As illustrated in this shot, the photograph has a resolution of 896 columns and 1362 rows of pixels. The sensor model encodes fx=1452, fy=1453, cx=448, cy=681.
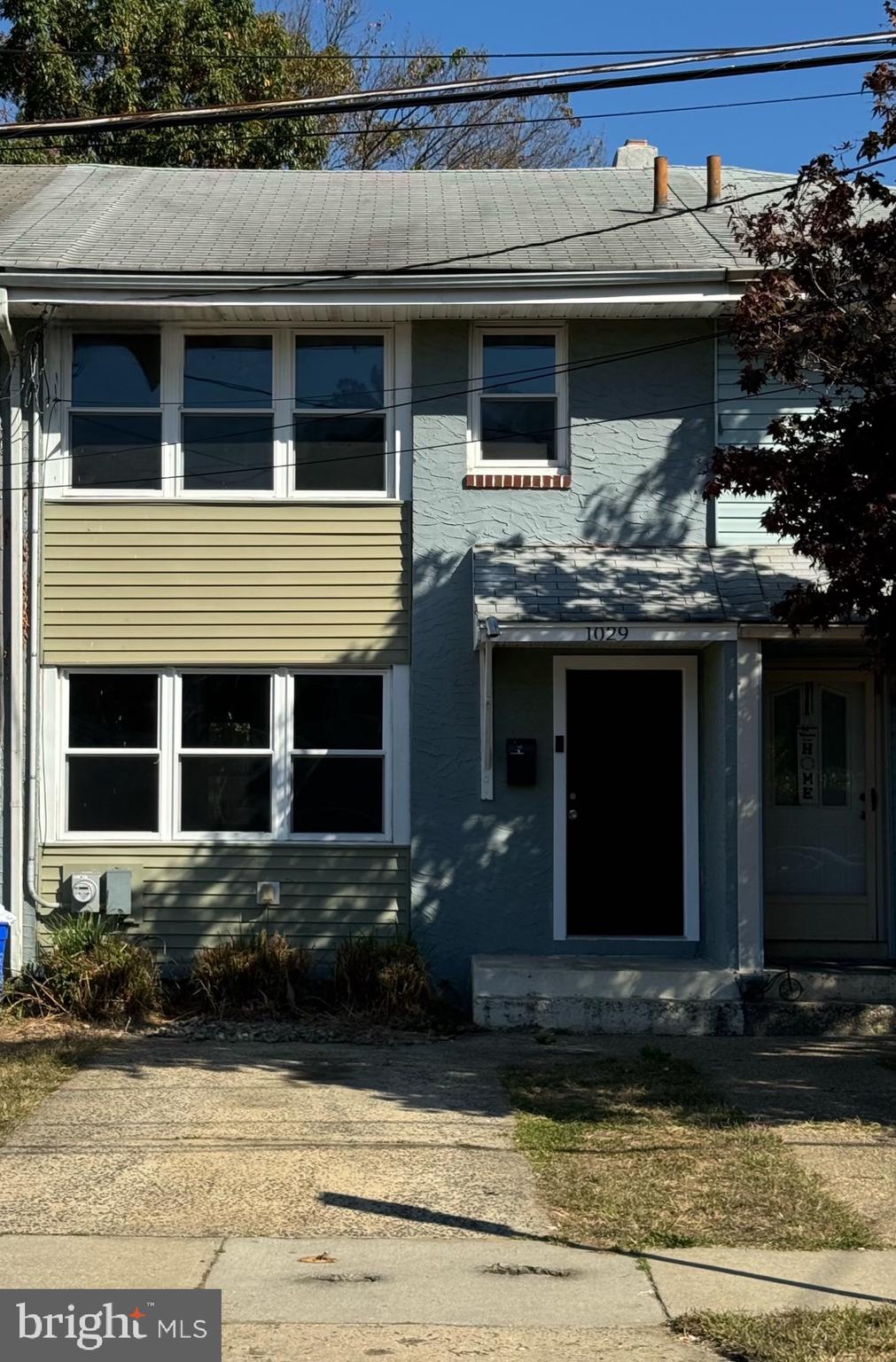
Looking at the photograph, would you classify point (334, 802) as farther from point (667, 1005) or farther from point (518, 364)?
point (518, 364)

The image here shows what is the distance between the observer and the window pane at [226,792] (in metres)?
11.9

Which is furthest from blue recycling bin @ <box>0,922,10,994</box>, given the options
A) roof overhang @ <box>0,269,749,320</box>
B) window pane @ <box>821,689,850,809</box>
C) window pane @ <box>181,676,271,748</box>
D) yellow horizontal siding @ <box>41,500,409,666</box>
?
window pane @ <box>821,689,850,809</box>

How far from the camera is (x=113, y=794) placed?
11.9 m

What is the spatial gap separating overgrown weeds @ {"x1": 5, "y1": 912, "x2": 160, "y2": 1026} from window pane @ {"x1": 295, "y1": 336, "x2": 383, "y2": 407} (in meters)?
4.66

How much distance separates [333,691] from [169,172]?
6.76 meters

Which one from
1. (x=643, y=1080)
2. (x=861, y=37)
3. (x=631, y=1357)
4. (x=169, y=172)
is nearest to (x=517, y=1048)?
(x=643, y=1080)

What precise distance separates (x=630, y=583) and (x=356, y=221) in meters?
4.81

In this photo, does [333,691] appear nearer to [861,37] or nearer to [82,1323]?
[861,37]

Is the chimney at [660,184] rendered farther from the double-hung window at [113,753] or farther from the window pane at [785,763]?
the double-hung window at [113,753]

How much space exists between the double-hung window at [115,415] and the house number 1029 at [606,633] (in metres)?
3.87

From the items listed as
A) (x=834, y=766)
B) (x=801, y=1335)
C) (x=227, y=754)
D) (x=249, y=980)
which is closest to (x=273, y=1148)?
(x=801, y=1335)

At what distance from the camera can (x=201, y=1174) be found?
703 cm

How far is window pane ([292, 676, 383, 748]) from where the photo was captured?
11.9 metres

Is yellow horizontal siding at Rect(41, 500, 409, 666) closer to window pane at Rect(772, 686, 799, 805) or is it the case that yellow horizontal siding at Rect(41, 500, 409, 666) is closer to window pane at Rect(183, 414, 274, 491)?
window pane at Rect(183, 414, 274, 491)
